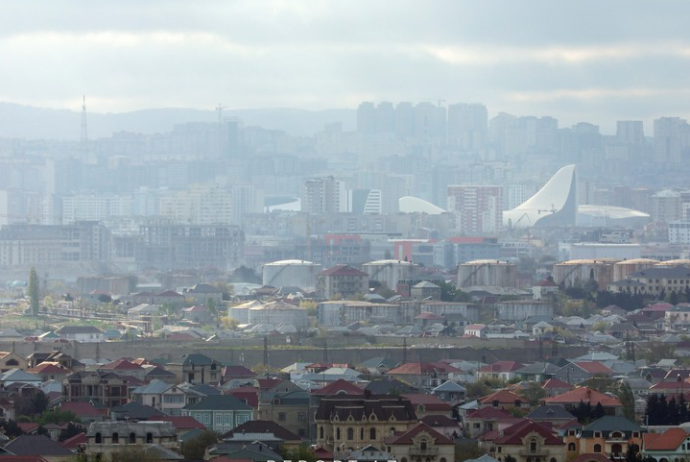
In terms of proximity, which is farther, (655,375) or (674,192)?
(674,192)

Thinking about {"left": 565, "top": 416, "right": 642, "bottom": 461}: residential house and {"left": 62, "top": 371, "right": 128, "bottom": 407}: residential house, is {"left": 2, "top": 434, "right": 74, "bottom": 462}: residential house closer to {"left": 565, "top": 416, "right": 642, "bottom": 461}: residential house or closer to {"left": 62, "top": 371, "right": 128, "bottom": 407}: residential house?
{"left": 565, "top": 416, "right": 642, "bottom": 461}: residential house

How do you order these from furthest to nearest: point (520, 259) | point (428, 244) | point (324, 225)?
point (324, 225), point (428, 244), point (520, 259)

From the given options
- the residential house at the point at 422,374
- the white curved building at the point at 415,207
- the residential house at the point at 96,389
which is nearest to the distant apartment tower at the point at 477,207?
the white curved building at the point at 415,207

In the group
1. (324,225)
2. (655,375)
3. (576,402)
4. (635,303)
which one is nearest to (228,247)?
(324,225)

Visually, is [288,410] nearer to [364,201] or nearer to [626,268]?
[626,268]

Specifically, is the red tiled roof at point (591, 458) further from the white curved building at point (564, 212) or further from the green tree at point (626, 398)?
the white curved building at point (564, 212)

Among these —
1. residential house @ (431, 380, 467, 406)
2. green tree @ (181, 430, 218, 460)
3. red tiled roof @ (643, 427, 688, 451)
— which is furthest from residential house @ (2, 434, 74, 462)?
residential house @ (431, 380, 467, 406)

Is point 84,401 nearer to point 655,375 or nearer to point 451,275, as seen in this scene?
point 655,375

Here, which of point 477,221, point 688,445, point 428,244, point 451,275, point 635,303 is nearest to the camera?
point 688,445
